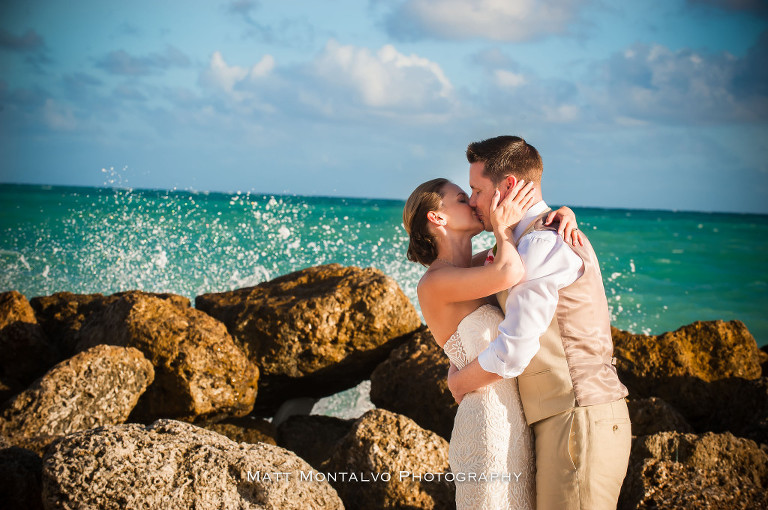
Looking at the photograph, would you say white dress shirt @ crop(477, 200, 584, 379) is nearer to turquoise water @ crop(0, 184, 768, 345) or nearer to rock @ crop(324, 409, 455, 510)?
rock @ crop(324, 409, 455, 510)

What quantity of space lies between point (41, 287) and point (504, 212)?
51.6ft

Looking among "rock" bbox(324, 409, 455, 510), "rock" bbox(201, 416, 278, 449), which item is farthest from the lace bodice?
"rock" bbox(201, 416, 278, 449)

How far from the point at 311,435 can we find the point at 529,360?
336 cm

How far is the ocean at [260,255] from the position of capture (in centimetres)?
1633

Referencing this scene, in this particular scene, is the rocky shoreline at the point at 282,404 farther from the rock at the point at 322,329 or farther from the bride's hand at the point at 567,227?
the bride's hand at the point at 567,227

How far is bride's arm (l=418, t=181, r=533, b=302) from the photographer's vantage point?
257cm

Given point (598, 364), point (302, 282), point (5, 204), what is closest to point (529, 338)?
point (598, 364)

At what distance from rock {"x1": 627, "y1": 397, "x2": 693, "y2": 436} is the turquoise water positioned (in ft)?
29.6

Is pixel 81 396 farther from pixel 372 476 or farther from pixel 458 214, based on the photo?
pixel 458 214

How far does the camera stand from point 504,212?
279cm

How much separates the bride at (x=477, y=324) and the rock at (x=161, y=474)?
1.04 m

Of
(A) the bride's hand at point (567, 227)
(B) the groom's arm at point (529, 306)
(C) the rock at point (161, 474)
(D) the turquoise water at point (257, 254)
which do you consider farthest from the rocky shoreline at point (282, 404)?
(D) the turquoise water at point (257, 254)

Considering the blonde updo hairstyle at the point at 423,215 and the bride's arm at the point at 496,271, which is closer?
the bride's arm at the point at 496,271

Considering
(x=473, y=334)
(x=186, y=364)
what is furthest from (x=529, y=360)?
(x=186, y=364)
